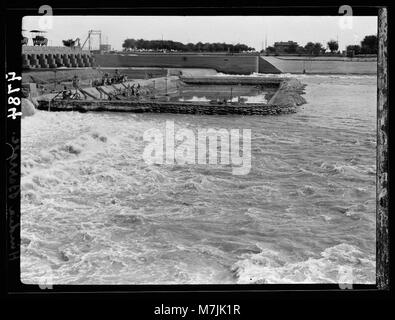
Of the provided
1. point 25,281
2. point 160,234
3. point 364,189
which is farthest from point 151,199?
point 364,189

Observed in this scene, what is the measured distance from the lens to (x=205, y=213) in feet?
13.3

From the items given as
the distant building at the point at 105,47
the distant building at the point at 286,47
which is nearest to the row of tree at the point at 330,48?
the distant building at the point at 286,47

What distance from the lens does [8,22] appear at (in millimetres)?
2912

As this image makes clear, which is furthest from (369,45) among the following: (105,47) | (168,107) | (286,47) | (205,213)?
(168,107)

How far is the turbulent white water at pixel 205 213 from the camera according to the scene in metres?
3.33

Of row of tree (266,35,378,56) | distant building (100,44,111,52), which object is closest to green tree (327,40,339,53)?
row of tree (266,35,378,56)

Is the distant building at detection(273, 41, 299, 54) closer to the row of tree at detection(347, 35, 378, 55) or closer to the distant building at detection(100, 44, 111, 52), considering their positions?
the row of tree at detection(347, 35, 378, 55)

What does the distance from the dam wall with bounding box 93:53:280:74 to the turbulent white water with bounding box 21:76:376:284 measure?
1.92ft

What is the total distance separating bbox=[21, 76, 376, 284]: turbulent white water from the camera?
10.9 ft

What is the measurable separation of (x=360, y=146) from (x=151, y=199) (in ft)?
6.38

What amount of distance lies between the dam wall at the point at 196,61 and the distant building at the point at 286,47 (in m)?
0.25

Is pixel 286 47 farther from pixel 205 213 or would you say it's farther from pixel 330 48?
pixel 205 213

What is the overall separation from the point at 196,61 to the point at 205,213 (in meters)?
1.65
